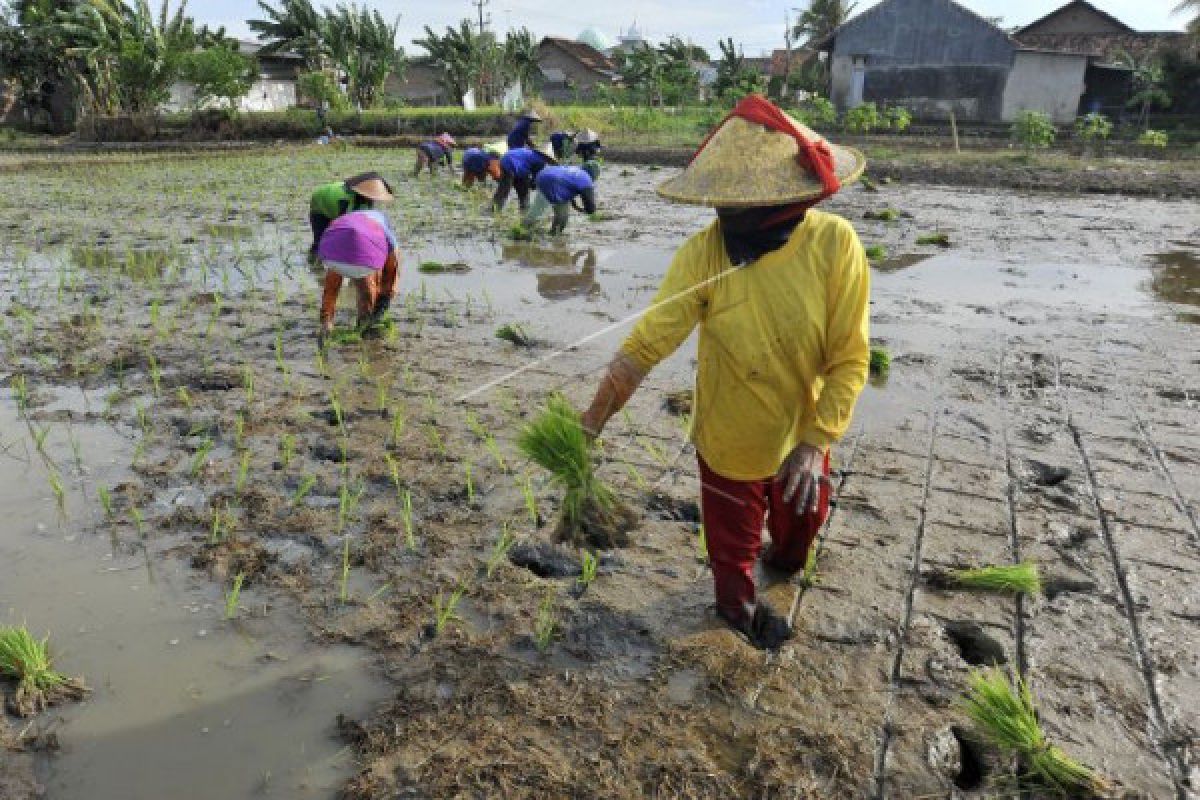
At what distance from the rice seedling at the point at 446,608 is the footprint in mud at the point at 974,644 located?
1.52m

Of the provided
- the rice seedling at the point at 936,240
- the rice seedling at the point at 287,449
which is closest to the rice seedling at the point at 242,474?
the rice seedling at the point at 287,449

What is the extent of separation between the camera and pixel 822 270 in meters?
2.09

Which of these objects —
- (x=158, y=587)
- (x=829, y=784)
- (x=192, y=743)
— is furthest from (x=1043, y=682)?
(x=158, y=587)

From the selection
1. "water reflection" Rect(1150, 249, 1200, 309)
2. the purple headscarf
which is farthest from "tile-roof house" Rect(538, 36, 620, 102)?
the purple headscarf

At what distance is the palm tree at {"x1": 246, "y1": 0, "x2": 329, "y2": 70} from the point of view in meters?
28.7

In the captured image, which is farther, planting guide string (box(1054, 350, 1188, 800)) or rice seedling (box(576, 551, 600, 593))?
rice seedling (box(576, 551, 600, 593))

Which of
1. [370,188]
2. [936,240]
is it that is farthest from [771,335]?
[936,240]

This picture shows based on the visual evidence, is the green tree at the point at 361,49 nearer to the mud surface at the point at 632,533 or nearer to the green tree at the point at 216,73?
the green tree at the point at 216,73

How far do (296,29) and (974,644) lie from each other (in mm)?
32785

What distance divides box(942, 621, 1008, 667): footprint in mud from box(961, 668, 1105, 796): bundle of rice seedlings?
0.33m

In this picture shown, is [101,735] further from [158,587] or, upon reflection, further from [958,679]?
[958,679]

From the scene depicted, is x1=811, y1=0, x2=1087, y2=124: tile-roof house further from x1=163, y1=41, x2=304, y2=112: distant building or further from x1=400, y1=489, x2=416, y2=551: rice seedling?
x1=400, y1=489, x2=416, y2=551: rice seedling

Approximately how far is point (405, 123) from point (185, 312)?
22045mm

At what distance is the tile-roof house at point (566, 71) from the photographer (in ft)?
144
